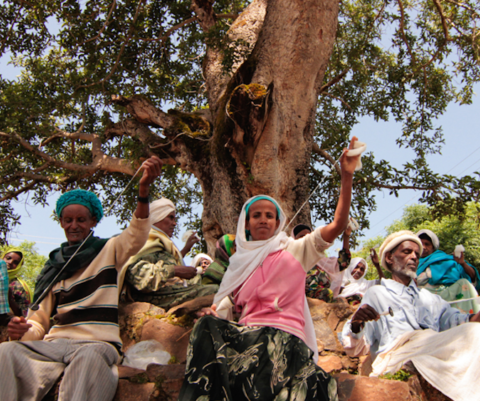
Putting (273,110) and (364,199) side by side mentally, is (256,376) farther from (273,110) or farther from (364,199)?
(364,199)

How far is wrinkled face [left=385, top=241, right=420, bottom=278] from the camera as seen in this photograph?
3781 mm

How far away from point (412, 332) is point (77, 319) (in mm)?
2435

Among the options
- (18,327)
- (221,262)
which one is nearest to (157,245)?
(221,262)

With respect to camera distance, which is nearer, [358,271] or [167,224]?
[167,224]

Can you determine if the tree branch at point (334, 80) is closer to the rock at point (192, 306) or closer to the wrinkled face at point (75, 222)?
the rock at point (192, 306)

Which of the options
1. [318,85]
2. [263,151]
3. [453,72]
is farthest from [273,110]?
[453,72]

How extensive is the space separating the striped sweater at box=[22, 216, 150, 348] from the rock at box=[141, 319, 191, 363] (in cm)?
76

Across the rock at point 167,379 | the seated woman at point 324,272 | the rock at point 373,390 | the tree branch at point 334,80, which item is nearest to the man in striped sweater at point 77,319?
the rock at point 167,379

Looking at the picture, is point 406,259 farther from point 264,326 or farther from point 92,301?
point 92,301

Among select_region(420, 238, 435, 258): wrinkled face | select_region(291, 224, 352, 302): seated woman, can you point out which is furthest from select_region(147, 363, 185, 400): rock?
select_region(420, 238, 435, 258): wrinkled face

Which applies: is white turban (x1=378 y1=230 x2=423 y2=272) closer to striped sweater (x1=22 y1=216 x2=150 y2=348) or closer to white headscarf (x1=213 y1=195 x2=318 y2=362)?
white headscarf (x1=213 y1=195 x2=318 y2=362)

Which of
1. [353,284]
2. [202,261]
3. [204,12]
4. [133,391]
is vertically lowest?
[133,391]

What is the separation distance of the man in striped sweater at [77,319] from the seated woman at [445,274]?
3.64 meters

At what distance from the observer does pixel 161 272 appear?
4.41 metres
